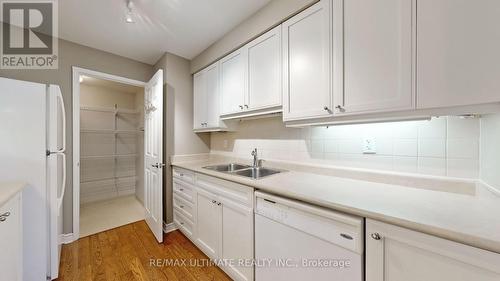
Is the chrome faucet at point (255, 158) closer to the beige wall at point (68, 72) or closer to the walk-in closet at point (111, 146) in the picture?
the beige wall at point (68, 72)

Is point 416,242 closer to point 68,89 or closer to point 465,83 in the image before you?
point 465,83

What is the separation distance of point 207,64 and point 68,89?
5.40 feet

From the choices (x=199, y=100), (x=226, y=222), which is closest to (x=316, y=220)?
(x=226, y=222)

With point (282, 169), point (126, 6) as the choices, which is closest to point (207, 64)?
point (126, 6)

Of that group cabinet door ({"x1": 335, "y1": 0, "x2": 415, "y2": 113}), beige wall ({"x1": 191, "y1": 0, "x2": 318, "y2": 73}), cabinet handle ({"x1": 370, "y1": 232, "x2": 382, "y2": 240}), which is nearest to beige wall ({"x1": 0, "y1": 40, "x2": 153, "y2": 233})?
beige wall ({"x1": 191, "y1": 0, "x2": 318, "y2": 73})

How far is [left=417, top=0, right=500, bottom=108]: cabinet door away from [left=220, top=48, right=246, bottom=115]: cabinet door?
4.45 feet

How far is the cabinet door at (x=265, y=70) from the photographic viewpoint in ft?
5.25

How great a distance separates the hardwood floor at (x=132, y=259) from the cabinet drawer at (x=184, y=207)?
1.11ft

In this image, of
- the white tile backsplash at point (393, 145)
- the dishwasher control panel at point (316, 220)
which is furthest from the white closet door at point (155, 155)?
the dishwasher control panel at point (316, 220)

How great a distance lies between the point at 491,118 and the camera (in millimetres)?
896

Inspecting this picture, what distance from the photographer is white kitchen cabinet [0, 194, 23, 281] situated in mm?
986

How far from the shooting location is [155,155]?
89.4 inches

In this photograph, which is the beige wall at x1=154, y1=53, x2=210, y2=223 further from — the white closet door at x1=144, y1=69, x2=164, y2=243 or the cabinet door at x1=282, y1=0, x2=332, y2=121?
the cabinet door at x1=282, y1=0, x2=332, y2=121

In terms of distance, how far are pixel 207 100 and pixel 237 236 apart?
1.66 meters
